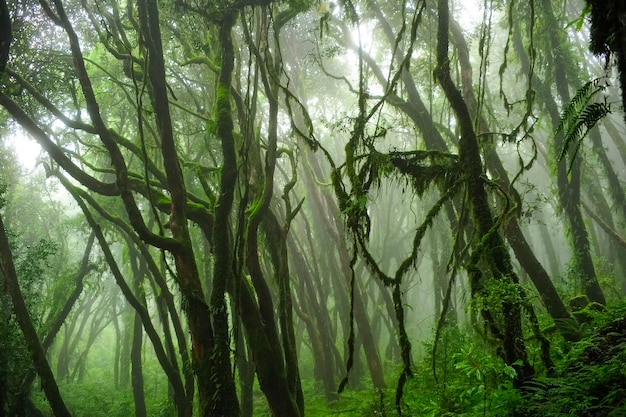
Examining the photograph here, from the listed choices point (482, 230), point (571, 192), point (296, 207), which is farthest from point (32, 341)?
point (571, 192)

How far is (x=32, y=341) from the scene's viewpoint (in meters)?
6.70

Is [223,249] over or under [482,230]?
over

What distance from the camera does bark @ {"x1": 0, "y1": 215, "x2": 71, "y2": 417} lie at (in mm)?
6602

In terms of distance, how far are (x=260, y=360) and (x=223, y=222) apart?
185 cm

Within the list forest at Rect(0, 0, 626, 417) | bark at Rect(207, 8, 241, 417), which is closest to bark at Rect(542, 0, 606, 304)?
forest at Rect(0, 0, 626, 417)

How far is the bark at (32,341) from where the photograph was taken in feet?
21.7

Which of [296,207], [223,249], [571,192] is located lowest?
[223,249]

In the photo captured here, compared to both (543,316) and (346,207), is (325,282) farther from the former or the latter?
(346,207)

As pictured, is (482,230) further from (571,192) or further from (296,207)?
(571,192)

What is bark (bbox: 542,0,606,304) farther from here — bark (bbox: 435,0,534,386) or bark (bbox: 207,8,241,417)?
bark (bbox: 207,8,241,417)

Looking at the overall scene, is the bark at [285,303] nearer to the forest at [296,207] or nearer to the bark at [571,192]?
the forest at [296,207]

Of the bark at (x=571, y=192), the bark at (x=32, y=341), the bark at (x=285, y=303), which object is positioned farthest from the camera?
the bark at (x=571, y=192)

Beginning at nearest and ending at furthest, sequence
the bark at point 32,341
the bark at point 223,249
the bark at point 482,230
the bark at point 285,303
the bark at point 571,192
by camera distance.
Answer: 1. the bark at point 482,230
2. the bark at point 223,249
3. the bark at point 285,303
4. the bark at point 32,341
5. the bark at point 571,192

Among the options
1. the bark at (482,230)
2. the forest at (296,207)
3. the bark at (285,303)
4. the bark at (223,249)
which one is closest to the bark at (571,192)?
the forest at (296,207)
